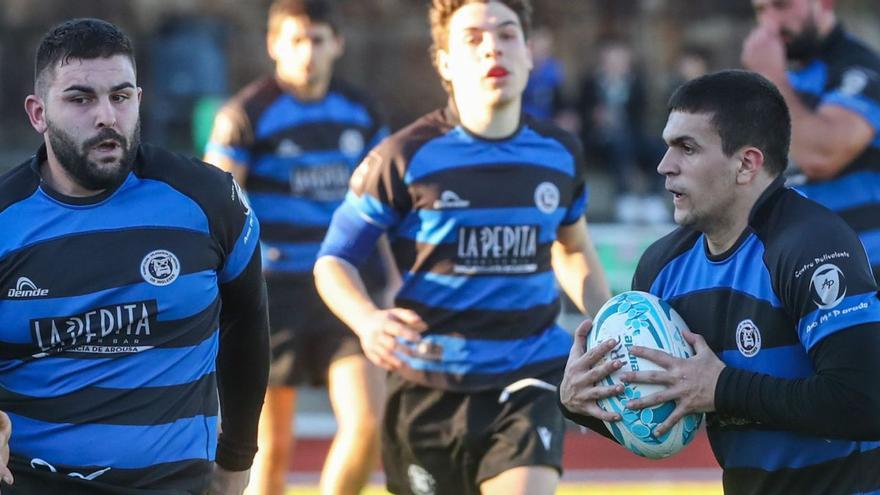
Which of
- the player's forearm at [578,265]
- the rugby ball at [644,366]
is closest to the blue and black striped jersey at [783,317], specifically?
the rugby ball at [644,366]

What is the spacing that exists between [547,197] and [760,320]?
1.94 metres

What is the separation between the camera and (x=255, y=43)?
64.6ft

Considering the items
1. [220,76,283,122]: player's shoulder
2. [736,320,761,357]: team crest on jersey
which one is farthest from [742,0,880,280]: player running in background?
[220,76,283,122]: player's shoulder

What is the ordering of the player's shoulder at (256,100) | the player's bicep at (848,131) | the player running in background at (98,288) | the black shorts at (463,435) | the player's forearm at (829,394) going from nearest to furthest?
1. the player's forearm at (829,394)
2. the player running in background at (98,288)
3. the black shorts at (463,435)
4. the player's bicep at (848,131)
5. the player's shoulder at (256,100)

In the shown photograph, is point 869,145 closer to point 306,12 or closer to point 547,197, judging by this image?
point 547,197

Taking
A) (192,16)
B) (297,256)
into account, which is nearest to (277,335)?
(297,256)

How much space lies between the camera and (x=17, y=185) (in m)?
4.24

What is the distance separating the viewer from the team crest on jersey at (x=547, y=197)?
579cm

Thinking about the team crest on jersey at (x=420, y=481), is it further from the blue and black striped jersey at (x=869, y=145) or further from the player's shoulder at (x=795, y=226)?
the player's shoulder at (x=795, y=226)

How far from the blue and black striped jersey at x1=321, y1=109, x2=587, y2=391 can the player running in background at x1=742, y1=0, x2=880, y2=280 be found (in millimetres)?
1158

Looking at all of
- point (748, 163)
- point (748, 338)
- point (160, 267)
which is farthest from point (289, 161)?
point (748, 338)

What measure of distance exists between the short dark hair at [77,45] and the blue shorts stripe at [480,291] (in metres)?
1.82

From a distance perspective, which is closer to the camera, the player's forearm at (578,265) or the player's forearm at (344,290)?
the player's forearm at (344,290)

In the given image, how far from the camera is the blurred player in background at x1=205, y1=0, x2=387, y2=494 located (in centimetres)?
762
